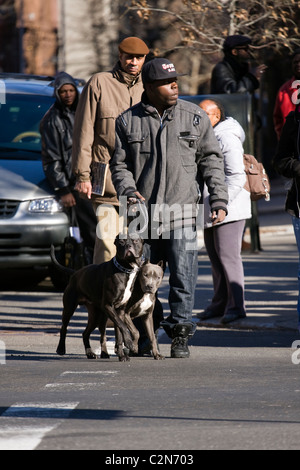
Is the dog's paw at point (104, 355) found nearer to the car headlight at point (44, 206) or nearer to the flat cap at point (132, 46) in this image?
the flat cap at point (132, 46)

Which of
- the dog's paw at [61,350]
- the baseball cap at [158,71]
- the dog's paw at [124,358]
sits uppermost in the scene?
the baseball cap at [158,71]

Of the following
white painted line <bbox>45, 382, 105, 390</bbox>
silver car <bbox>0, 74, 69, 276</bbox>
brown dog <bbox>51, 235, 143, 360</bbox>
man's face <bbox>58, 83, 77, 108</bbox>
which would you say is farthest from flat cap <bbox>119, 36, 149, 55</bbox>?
silver car <bbox>0, 74, 69, 276</bbox>

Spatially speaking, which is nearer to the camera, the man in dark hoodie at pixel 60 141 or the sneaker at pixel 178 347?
the sneaker at pixel 178 347

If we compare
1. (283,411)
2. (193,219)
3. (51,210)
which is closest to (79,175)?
(193,219)

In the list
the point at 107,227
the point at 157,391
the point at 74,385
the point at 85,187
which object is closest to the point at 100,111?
the point at 85,187

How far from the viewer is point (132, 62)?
371 inches

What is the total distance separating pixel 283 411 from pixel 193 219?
2375mm

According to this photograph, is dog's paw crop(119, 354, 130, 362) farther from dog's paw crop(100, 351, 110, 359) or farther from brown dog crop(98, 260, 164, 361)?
dog's paw crop(100, 351, 110, 359)

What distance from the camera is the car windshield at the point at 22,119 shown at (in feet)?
43.7

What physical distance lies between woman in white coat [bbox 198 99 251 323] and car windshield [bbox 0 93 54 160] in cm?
344

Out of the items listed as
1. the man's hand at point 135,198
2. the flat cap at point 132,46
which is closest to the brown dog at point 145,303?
the man's hand at point 135,198

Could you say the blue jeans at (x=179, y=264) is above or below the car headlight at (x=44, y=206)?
above

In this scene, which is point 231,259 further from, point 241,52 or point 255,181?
point 241,52
